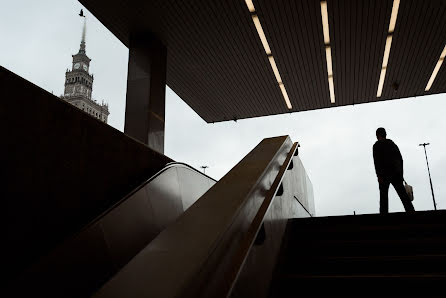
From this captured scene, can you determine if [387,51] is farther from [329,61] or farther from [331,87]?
[331,87]

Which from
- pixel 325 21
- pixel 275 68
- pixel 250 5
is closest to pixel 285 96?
pixel 275 68

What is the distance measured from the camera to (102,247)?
254 centimetres

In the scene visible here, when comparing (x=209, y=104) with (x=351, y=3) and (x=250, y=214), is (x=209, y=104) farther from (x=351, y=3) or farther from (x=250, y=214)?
(x=250, y=214)

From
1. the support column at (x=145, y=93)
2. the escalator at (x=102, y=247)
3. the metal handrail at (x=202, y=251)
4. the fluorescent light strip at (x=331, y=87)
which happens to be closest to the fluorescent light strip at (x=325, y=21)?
the fluorescent light strip at (x=331, y=87)

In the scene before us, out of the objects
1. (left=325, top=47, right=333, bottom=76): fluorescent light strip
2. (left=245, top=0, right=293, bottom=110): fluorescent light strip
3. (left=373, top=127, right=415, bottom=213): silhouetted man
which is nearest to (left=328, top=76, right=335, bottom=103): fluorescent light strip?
(left=325, top=47, right=333, bottom=76): fluorescent light strip

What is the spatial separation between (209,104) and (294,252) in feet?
30.9

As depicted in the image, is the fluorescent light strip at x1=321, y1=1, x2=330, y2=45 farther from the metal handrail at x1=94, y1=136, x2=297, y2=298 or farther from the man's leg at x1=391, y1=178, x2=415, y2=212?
the metal handrail at x1=94, y1=136, x2=297, y2=298

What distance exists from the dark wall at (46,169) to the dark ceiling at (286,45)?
5.10 m

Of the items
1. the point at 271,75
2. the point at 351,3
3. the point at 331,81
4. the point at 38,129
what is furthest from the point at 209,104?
the point at 38,129

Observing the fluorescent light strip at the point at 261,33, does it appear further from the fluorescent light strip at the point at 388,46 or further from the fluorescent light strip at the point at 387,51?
the fluorescent light strip at the point at 387,51

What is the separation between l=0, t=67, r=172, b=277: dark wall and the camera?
78.6 inches

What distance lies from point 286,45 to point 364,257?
21.8 feet

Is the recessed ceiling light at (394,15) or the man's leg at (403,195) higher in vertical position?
the recessed ceiling light at (394,15)

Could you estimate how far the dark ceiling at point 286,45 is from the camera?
7.21 meters
